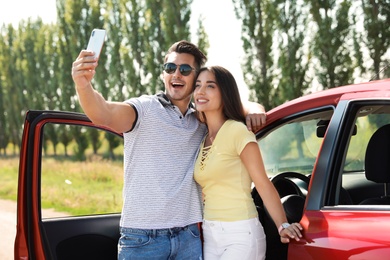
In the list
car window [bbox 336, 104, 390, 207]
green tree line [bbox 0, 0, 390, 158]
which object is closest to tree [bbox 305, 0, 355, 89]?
green tree line [bbox 0, 0, 390, 158]

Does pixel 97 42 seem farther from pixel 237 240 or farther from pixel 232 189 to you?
pixel 237 240

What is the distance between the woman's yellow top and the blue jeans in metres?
0.15

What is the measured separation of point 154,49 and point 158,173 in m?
24.4

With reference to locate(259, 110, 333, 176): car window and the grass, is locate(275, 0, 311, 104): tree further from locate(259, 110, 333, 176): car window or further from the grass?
locate(259, 110, 333, 176): car window

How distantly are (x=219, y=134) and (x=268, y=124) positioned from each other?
0.40m

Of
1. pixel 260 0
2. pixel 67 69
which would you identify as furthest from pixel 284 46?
pixel 67 69

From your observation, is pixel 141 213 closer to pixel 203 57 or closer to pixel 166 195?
pixel 166 195

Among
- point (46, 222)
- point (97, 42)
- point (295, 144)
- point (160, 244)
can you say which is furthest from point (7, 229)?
point (97, 42)

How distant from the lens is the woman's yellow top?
9.25 feet

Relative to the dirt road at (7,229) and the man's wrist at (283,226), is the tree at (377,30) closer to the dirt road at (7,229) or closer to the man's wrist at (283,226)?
the dirt road at (7,229)

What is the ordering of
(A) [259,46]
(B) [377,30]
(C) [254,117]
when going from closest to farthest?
(C) [254,117] < (B) [377,30] < (A) [259,46]

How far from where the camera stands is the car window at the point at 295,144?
3.21 metres

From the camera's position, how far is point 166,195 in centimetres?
287

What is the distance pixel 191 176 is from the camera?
9.60ft
